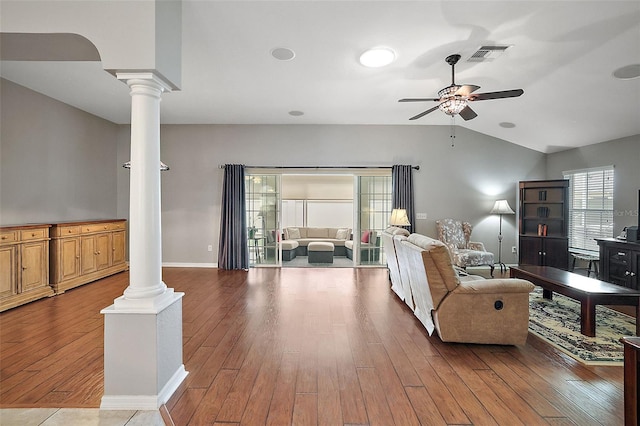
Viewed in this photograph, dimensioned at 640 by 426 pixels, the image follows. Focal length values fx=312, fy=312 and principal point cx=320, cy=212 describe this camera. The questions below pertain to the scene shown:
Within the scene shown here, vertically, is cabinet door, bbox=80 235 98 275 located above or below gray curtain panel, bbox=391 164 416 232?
below

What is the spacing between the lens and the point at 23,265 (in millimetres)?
4109

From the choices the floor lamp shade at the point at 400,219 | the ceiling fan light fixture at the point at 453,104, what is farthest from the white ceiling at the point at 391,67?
the floor lamp shade at the point at 400,219

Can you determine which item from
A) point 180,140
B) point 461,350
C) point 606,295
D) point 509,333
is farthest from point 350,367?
point 180,140

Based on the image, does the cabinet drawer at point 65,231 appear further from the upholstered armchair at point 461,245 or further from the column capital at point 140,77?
the upholstered armchair at point 461,245

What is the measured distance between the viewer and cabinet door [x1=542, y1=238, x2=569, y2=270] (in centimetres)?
595

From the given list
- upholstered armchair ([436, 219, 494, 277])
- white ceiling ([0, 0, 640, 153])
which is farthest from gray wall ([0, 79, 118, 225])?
upholstered armchair ([436, 219, 494, 277])

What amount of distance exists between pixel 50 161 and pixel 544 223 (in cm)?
910

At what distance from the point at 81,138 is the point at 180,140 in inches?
67.5

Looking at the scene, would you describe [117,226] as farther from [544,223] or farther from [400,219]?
[544,223]

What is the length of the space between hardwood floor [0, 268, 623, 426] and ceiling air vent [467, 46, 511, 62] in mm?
3188

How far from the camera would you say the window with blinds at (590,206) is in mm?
5582

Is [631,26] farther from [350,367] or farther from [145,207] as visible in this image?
[145,207]

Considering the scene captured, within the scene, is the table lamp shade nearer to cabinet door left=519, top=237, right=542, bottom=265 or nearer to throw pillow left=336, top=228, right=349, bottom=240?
cabinet door left=519, top=237, right=542, bottom=265

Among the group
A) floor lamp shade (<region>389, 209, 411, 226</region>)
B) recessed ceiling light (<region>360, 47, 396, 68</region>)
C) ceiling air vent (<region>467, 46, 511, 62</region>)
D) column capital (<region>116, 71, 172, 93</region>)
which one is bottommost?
floor lamp shade (<region>389, 209, 411, 226</region>)
